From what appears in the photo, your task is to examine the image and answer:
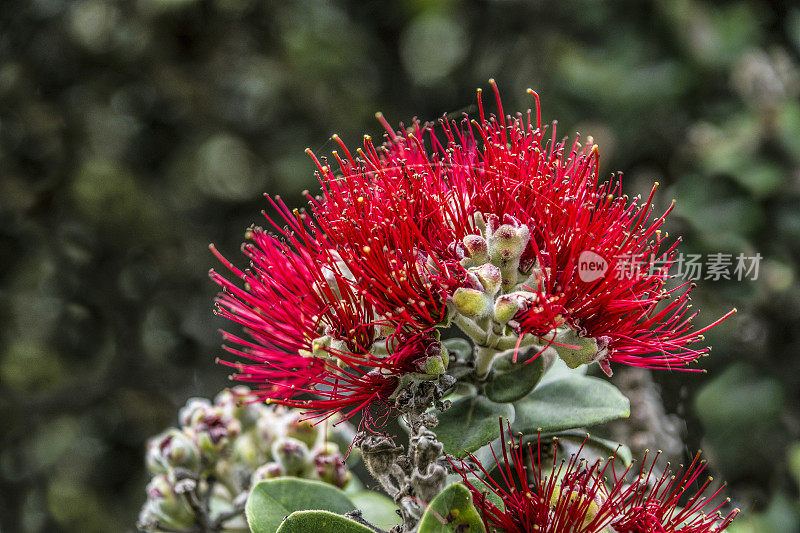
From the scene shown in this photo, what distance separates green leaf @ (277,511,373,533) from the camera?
42cm

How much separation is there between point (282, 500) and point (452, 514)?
144mm

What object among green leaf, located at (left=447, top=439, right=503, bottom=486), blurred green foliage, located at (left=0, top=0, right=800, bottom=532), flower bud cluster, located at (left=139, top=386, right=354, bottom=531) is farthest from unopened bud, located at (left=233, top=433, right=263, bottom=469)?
blurred green foliage, located at (left=0, top=0, right=800, bottom=532)

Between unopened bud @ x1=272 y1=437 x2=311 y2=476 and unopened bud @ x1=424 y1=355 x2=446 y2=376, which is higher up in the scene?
unopened bud @ x1=424 y1=355 x2=446 y2=376

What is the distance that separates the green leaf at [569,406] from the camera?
1.52 ft

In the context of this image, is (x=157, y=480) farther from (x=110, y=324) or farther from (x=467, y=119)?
(x=110, y=324)

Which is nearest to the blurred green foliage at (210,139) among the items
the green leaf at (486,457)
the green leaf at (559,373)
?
the green leaf at (559,373)

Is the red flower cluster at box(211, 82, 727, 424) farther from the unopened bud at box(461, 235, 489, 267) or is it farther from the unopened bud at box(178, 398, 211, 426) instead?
the unopened bud at box(178, 398, 211, 426)

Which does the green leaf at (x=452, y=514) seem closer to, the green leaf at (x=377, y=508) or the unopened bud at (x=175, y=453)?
the green leaf at (x=377, y=508)

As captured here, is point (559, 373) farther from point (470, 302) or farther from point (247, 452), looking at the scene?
point (247, 452)

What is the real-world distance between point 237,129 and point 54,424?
88cm

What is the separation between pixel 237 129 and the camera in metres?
1.67

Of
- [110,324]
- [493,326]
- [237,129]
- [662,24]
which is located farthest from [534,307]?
[110,324]

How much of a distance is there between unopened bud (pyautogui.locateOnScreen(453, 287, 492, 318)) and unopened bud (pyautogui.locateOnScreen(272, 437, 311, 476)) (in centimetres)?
23

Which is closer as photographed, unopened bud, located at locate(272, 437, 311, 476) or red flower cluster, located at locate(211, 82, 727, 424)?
red flower cluster, located at locate(211, 82, 727, 424)
